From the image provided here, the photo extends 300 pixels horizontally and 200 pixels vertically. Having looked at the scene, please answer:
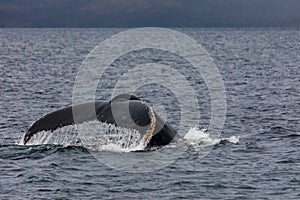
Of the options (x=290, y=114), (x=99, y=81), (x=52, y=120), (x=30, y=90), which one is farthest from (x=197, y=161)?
(x=99, y=81)

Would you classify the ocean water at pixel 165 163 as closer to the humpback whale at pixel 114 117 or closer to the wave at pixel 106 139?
the wave at pixel 106 139

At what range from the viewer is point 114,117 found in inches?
561

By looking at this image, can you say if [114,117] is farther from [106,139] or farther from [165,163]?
[106,139]

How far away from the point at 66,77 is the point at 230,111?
22.2 meters

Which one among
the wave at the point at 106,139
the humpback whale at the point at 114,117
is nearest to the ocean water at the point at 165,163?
the wave at the point at 106,139

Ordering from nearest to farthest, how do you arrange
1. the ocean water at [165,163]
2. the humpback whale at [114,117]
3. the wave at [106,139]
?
1. the humpback whale at [114,117]
2. the ocean water at [165,163]
3. the wave at [106,139]

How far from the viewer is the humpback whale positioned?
45.8 ft

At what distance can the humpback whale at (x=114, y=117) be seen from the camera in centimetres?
1395

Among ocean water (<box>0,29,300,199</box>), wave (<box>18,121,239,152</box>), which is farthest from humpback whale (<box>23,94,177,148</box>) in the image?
ocean water (<box>0,29,300,199</box>)

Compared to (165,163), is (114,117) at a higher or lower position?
higher

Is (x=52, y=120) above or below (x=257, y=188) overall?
above

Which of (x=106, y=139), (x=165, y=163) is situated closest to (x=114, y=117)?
(x=165, y=163)

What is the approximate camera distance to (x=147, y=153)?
16203mm

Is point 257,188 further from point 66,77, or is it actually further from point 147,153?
point 66,77
